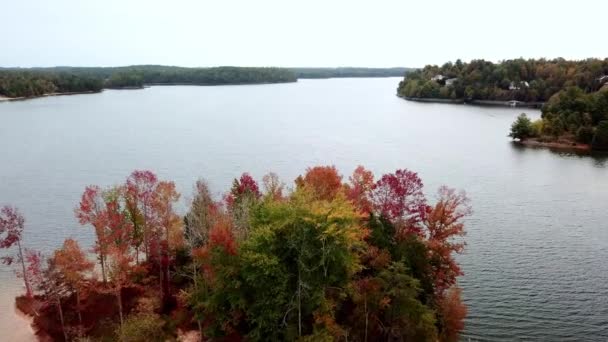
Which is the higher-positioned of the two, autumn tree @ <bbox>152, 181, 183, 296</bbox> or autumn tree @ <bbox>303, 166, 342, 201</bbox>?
autumn tree @ <bbox>303, 166, 342, 201</bbox>

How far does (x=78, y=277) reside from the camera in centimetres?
2564

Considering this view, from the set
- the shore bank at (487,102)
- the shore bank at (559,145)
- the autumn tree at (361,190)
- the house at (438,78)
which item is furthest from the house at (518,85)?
the autumn tree at (361,190)

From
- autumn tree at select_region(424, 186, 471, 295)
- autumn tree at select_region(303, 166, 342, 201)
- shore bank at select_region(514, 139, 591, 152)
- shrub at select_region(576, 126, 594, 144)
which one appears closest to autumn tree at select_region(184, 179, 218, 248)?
autumn tree at select_region(303, 166, 342, 201)

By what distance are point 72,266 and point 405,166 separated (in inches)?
1909

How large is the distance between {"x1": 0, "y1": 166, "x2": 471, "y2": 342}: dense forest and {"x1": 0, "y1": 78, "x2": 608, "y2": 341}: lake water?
3.68 meters

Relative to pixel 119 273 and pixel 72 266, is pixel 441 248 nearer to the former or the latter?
pixel 119 273

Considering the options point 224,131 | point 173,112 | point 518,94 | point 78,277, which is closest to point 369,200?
point 78,277

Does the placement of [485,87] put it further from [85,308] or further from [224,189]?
[85,308]

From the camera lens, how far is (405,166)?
66.1 metres

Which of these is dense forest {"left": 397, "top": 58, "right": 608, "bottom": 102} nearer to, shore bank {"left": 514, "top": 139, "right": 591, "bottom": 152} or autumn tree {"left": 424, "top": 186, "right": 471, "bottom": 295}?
shore bank {"left": 514, "top": 139, "right": 591, "bottom": 152}

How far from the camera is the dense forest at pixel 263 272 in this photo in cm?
2178

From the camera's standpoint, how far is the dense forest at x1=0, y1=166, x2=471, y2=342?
71.5 feet

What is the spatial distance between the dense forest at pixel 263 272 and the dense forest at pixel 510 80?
399 ft

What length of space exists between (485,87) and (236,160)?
109 metres
